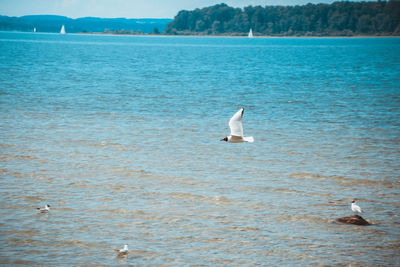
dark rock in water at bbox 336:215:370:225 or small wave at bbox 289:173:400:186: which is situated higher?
dark rock in water at bbox 336:215:370:225

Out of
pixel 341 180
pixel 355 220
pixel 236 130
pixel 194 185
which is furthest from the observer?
pixel 236 130

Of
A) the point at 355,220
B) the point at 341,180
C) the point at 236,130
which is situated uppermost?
the point at 236,130

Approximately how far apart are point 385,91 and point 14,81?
3372 cm

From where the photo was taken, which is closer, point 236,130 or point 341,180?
point 341,180

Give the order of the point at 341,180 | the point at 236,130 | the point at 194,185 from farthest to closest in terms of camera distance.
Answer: the point at 236,130, the point at 341,180, the point at 194,185

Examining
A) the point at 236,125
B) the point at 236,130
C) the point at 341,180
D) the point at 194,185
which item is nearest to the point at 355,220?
the point at 341,180

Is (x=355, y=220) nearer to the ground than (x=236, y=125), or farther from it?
nearer to the ground

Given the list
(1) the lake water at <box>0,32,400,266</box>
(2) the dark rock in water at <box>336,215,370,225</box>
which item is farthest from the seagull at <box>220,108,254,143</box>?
(2) the dark rock in water at <box>336,215,370,225</box>

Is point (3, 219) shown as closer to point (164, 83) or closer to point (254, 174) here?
point (254, 174)

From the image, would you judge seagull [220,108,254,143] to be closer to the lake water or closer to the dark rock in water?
the lake water

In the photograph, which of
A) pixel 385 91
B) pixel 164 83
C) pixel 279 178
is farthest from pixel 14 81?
pixel 279 178

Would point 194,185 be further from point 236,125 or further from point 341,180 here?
point 341,180

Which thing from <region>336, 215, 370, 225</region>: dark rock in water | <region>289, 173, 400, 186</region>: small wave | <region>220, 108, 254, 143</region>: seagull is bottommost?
<region>289, 173, 400, 186</region>: small wave

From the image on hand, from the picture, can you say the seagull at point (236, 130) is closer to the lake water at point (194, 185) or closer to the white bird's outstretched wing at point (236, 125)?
the white bird's outstretched wing at point (236, 125)
